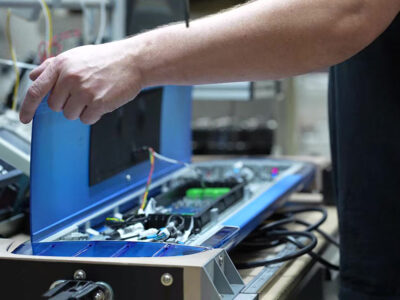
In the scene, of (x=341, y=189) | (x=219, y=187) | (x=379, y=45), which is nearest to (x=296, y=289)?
(x=341, y=189)

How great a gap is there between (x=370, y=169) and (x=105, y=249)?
447 millimetres

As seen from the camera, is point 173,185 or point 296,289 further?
point 173,185

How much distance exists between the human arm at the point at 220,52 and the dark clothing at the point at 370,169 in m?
0.22

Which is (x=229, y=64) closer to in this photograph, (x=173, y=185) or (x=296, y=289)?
(x=296, y=289)

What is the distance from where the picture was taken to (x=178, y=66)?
2.51ft

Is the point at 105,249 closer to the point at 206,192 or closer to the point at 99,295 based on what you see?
the point at 99,295

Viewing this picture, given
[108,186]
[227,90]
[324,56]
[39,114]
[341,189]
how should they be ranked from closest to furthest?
[324,56] → [39,114] → [341,189] → [108,186] → [227,90]

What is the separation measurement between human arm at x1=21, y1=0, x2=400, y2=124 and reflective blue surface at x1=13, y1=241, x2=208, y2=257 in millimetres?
178

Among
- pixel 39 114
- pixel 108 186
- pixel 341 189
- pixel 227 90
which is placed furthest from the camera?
pixel 227 90

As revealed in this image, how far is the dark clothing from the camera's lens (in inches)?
37.8

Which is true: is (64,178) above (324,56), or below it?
below

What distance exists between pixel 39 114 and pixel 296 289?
0.53 m

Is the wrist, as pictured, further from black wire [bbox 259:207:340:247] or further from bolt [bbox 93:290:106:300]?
black wire [bbox 259:207:340:247]

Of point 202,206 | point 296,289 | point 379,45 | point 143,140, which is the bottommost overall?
point 296,289
